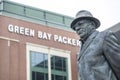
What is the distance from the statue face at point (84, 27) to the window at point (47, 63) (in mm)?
34901

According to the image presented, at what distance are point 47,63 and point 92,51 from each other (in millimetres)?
36565

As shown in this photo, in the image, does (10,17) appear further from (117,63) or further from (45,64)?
(117,63)

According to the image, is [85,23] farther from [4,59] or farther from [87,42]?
[4,59]

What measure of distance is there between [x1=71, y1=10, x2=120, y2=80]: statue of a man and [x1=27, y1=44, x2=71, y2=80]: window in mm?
34911

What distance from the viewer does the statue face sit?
134 inches

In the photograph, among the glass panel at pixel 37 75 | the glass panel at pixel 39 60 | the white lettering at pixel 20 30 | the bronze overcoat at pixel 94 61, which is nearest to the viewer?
the bronze overcoat at pixel 94 61

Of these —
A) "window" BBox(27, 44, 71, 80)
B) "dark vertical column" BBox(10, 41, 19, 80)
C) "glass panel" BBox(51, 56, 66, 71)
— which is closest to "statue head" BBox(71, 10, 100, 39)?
"dark vertical column" BBox(10, 41, 19, 80)

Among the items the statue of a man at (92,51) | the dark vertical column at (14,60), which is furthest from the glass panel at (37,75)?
the statue of a man at (92,51)

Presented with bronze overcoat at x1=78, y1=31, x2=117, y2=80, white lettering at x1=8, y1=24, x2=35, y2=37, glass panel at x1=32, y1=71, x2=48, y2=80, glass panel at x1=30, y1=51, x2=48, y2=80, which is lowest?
bronze overcoat at x1=78, y1=31, x2=117, y2=80

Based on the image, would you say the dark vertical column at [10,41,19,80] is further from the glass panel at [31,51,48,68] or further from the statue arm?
the statue arm

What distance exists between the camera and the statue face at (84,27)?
11.1 feet

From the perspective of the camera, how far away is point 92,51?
3.29m

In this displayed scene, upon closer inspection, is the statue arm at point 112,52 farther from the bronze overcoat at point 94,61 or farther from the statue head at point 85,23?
the statue head at point 85,23

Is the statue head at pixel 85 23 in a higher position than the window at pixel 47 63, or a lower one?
lower
